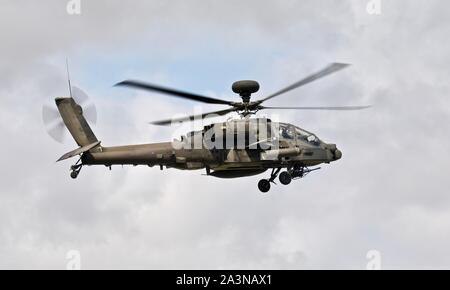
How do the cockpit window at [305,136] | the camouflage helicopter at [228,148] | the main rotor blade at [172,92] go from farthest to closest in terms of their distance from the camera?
the cockpit window at [305,136], the camouflage helicopter at [228,148], the main rotor blade at [172,92]

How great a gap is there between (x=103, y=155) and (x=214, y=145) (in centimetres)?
648

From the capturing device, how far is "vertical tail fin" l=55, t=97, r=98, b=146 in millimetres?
57094

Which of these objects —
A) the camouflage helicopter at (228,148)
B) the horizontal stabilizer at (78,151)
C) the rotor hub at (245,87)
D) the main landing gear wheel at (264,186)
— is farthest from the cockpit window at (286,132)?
the horizontal stabilizer at (78,151)

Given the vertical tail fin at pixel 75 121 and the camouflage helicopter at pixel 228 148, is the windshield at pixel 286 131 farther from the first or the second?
the vertical tail fin at pixel 75 121

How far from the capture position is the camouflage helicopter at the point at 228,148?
55.7 meters

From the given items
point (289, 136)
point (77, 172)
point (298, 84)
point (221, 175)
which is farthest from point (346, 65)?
point (77, 172)

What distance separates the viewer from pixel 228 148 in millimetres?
56969

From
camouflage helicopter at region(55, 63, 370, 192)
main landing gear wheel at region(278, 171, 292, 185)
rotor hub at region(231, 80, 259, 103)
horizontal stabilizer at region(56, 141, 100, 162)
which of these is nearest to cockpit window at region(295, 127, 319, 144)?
camouflage helicopter at region(55, 63, 370, 192)

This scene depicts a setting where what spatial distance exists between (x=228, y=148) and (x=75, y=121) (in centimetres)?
919

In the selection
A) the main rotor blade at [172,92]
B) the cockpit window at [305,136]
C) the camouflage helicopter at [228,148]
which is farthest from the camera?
the cockpit window at [305,136]

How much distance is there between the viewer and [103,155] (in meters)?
55.2


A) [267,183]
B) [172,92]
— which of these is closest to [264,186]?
[267,183]
